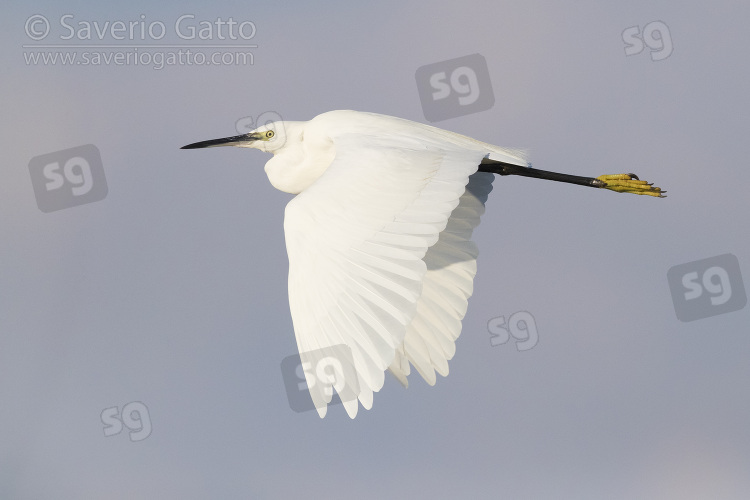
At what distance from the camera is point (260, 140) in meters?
9.74

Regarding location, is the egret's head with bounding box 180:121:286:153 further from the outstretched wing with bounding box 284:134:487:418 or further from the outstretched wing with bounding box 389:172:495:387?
the outstretched wing with bounding box 284:134:487:418

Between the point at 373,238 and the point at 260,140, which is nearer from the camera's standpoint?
the point at 373,238

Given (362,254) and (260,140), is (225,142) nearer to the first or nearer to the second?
(260,140)

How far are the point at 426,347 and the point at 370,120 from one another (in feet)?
6.09

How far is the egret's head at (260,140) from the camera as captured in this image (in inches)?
375

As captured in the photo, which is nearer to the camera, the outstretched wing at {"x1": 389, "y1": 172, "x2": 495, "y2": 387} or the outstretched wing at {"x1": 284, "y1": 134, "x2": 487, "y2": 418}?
the outstretched wing at {"x1": 284, "y1": 134, "x2": 487, "y2": 418}

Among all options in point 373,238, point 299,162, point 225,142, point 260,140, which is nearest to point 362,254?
point 373,238

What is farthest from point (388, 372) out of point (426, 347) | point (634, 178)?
point (634, 178)

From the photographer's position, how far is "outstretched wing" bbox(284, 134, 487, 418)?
20.1 ft

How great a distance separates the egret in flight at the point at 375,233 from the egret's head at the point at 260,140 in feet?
0.04

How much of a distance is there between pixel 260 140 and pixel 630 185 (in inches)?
127

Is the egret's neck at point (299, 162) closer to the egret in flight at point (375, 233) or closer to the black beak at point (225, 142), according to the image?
the egret in flight at point (375, 233)

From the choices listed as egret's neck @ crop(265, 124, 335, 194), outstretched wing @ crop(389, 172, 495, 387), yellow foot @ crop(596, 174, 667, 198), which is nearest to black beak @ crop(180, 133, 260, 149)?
egret's neck @ crop(265, 124, 335, 194)

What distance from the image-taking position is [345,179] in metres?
7.47
